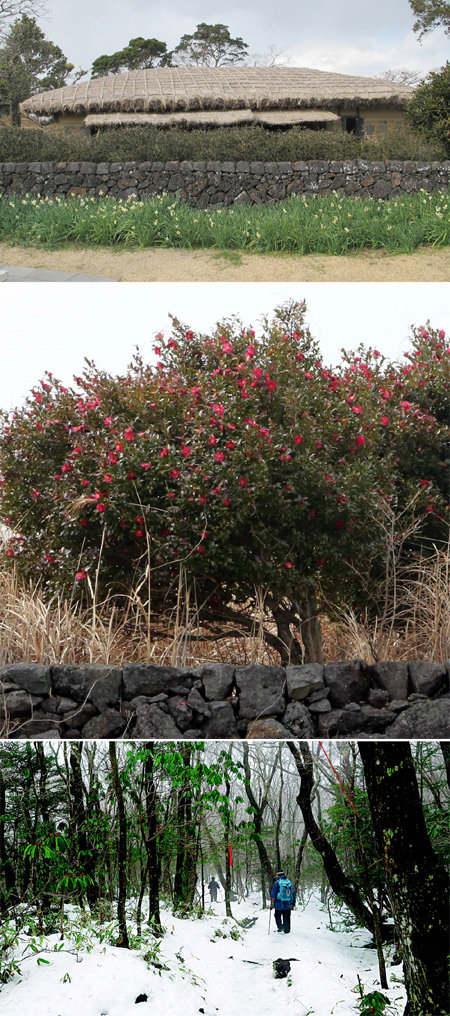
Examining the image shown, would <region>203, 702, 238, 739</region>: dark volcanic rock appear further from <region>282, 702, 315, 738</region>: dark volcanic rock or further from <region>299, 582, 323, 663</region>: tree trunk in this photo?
<region>299, 582, 323, 663</region>: tree trunk

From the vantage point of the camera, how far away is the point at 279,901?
155 inches

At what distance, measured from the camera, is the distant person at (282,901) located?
3.92 m

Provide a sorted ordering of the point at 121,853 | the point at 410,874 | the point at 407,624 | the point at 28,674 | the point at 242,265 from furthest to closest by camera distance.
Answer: the point at 121,853 < the point at 410,874 < the point at 242,265 < the point at 28,674 < the point at 407,624

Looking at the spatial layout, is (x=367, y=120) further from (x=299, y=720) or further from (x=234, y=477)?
(x=299, y=720)

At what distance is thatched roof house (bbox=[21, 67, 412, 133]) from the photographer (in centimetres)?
344

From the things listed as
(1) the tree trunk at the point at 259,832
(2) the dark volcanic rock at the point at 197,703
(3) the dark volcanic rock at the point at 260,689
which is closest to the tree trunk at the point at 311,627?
Result: (3) the dark volcanic rock at the point at 260,689

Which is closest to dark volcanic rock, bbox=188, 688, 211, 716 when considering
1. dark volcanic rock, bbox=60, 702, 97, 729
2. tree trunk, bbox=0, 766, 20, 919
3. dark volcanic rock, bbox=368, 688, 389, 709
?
dark volcanic rock, bbox=60, 702, 97, 729

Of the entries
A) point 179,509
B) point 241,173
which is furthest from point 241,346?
point 241,173

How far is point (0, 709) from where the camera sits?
131 inches

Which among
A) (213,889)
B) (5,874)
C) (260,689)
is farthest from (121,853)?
(260,689)

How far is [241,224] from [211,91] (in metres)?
0.55

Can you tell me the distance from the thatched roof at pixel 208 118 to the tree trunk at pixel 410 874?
276cm

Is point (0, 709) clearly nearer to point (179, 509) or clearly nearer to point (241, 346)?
point (179, 509)

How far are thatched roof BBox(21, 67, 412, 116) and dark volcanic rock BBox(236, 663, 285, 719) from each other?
2280mm
